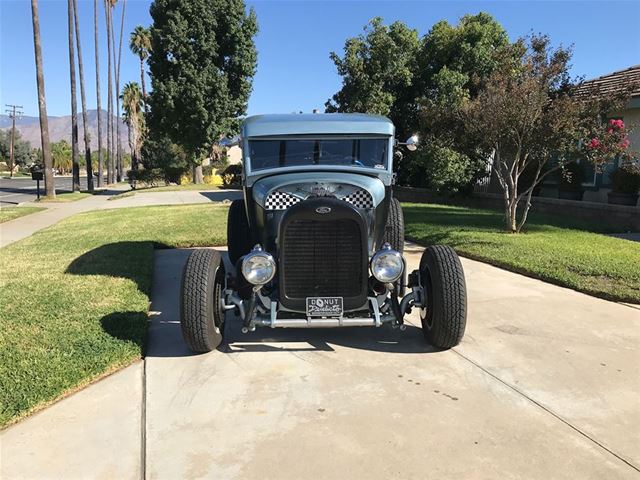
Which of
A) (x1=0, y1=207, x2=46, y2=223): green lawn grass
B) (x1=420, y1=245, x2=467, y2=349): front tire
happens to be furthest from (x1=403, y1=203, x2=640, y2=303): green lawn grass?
(x1=0, y1=207, x2=46, y2=223): green lawn grass

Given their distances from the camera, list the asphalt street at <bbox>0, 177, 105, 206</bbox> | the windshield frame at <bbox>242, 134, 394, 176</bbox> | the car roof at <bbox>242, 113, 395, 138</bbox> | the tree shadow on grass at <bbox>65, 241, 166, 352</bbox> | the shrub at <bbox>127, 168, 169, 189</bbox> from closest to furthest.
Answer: the tree shadow on grass at <bbox>65, 241, 166, 352</bbox> → the windshield frame at <bbox>242, 134, 394, 176</bbox> → the car roof at <bbox>242, 113, 395, 138</bbox> → the asphalt street at <bbox>0, 177, 105, 206</bbox> → the shrub at <bbox>127, 168, 169, 189</bbox>

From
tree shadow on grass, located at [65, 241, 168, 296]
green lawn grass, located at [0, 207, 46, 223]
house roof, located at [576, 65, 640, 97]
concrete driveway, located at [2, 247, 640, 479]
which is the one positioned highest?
house roof, located at [576, 65, 640, 97]

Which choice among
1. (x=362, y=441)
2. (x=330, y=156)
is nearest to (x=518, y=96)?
(x=330, y=156)

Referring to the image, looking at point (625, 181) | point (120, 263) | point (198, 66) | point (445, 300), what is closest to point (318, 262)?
point (445, 300)

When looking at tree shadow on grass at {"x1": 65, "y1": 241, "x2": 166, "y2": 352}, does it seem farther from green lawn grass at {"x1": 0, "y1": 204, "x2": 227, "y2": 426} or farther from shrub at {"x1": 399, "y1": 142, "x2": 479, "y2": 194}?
shrub at {"x1": 399, "y1": 142, "x2": 479, "y2": 194}

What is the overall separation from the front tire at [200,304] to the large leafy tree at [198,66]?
88.9 feet

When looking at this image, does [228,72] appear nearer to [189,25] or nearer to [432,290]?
[189,25]

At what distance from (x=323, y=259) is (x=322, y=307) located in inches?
14.5

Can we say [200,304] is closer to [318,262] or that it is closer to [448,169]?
[318,262]

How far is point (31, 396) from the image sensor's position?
11.4ft

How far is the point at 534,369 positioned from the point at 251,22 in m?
31.5

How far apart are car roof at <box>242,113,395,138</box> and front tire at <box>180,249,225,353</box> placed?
143cm

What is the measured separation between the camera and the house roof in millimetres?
10188

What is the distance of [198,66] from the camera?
98.9 feet
